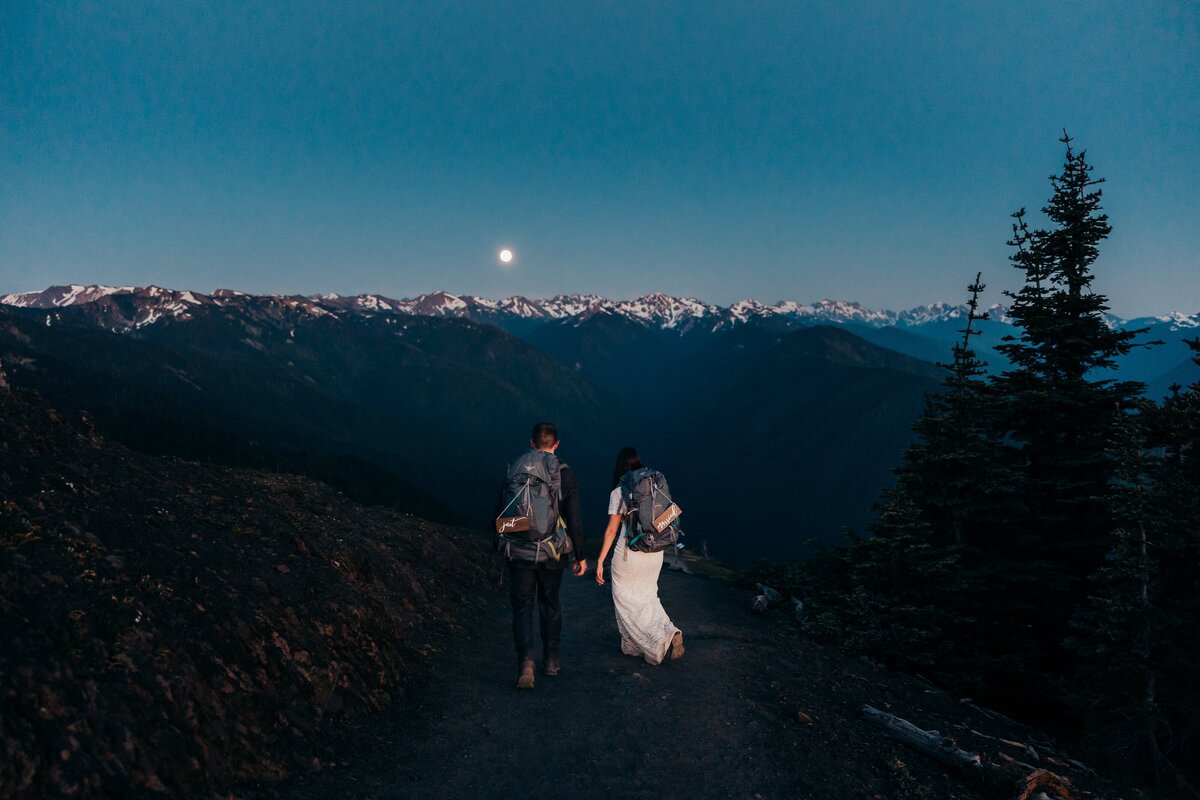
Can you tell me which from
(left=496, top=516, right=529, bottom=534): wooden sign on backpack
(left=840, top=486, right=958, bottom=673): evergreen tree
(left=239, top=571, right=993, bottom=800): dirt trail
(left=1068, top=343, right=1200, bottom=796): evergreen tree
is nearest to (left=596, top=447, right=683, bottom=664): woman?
(left=239, top=571, right=993, bottom=800): dirt trail

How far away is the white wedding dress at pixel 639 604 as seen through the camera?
977cm

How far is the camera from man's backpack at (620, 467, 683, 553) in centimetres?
943

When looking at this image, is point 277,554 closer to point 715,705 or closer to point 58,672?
point 58,672

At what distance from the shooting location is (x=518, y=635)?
8.85m

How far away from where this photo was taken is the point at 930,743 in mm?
7879

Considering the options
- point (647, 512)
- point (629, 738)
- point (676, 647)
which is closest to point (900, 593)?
point (676, 647)

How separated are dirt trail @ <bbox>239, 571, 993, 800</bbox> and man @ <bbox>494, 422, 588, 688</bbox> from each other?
3.25 ft

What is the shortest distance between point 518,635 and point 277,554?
17.1ft

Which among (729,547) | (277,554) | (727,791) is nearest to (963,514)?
(727,791)

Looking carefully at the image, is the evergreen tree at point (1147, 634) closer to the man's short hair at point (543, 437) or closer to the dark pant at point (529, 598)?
the dark pant at point (529, 598)

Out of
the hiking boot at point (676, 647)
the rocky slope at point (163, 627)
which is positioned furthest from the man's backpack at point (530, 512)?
the hiking boot at point (676, 647)

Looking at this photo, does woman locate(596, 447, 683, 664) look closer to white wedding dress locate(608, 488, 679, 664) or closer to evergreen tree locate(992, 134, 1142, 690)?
white wedding dress locate(608, 488, 679, 664)

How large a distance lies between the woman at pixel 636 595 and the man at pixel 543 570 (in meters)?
0.90

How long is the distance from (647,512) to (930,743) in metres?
5.05
